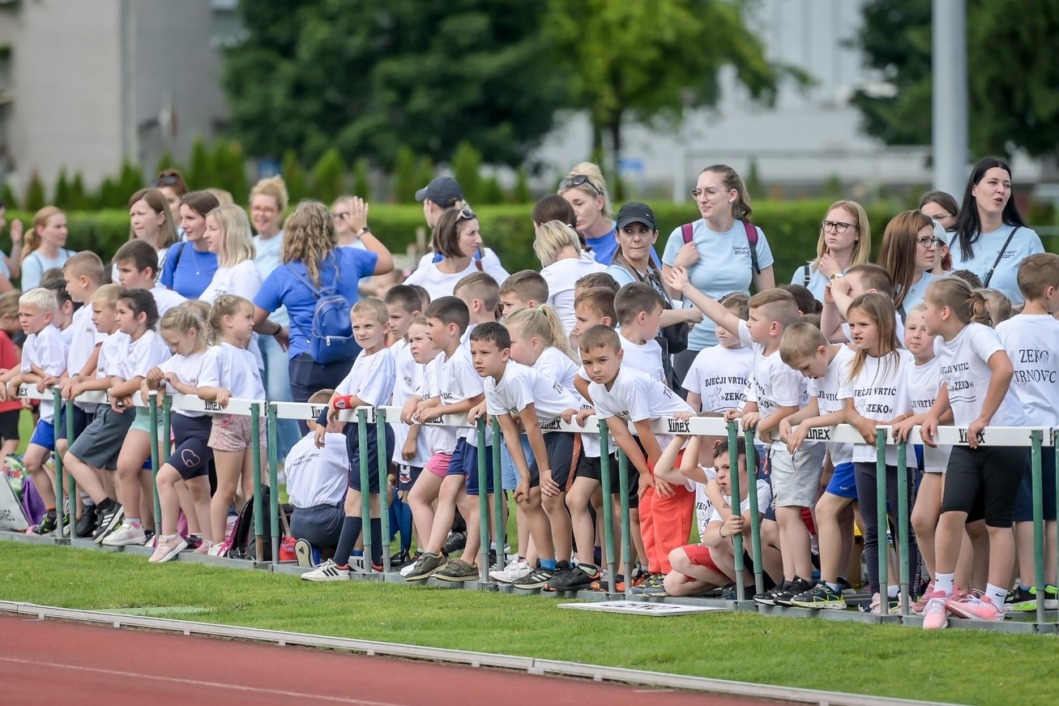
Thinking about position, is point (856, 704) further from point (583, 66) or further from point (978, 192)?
point (583, 66)

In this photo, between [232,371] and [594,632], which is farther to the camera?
[232,371]

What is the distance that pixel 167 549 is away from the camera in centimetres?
1204

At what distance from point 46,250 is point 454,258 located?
516cm

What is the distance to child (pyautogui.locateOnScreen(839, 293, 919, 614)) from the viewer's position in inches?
367

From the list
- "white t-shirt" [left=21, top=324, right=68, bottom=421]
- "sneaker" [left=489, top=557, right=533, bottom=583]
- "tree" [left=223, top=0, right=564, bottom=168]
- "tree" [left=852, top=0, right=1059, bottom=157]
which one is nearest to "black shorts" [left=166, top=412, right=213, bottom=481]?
"white t-shirt" [left=21, top=324, right=68, bottom=421]

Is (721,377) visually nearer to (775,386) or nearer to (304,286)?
(775,386)

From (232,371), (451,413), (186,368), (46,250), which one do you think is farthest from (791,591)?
(46,250)

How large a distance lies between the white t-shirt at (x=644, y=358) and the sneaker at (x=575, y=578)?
1.12 metres

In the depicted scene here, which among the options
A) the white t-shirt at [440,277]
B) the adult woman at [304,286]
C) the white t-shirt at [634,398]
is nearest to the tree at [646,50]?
the white t-shirt at [440,277]

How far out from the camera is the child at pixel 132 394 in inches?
484

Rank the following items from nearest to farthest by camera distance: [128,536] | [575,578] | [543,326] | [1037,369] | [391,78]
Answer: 1. [1037,369]
2. [575,578]
3. [543,326]
4. [128,536]
5. [391,78]

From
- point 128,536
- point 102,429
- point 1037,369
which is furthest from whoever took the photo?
point 102,429

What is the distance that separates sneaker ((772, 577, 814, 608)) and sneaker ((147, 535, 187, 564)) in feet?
13.9

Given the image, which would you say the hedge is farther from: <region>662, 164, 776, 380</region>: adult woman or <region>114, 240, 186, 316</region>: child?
<region>662, 164, 776, 380</region>: adult woman
